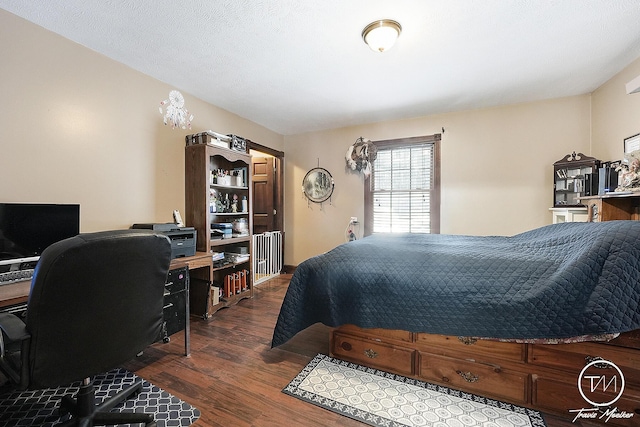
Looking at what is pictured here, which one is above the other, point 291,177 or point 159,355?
point 291,177

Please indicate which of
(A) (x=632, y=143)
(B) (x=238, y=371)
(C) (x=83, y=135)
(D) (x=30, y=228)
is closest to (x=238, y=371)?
(B) (x=238, y=371)

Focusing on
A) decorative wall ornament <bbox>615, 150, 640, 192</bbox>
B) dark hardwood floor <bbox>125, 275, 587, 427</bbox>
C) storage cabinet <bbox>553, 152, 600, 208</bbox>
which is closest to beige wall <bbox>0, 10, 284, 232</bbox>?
dark hardwood floor <bbox>125, 275, 587, 427</bbox>

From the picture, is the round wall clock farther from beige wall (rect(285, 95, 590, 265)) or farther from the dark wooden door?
the dark wooden door

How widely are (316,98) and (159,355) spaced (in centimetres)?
309

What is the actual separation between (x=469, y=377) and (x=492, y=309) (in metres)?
0.50

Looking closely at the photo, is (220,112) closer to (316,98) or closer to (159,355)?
(316,98)

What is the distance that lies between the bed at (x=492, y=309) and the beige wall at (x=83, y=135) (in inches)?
74.8

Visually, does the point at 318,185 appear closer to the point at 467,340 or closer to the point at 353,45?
the point at 353,45

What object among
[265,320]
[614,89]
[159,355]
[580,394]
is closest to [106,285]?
[159,355]

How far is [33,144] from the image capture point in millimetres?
1933

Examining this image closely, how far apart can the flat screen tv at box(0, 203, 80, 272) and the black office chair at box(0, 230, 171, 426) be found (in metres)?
0.79

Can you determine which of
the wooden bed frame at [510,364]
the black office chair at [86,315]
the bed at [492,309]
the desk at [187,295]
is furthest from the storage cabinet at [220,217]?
the wooden bed frame at [510,364]

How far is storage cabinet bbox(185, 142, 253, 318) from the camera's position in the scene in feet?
9.50

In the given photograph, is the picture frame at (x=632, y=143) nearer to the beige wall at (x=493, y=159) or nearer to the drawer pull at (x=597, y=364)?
the beige wall at (x=493, y=159)
